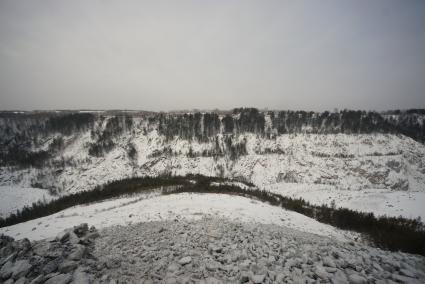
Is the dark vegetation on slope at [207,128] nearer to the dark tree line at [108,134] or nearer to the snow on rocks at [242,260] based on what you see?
the dark tree line at [108,134]

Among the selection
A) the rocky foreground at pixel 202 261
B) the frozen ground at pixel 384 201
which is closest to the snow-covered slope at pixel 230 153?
the frozen ground at pixel 384 201

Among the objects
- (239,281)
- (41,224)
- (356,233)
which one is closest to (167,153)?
(41,224)

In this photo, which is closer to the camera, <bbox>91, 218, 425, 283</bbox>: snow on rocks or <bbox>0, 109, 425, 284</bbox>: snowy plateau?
<bbox>91, 218, 425, 283</bbox>: snow on rocks

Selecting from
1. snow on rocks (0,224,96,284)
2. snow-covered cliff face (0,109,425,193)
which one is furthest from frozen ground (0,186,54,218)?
snow on rocks (0,224,96,284)

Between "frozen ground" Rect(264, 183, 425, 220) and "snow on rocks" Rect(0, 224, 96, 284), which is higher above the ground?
"snow on rocks" Rect(0, 224, 96, 284)

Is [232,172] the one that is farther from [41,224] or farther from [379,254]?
[379,254]

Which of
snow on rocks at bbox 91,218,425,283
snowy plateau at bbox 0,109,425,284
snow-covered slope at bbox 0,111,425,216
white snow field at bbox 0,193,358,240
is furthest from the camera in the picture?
snow-covered slope at bbox 0,111,425,216

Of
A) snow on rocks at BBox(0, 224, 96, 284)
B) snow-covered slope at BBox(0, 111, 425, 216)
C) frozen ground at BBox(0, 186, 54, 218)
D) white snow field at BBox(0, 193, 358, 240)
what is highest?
snow on rocks at BBox(0, 224, 96, 284)

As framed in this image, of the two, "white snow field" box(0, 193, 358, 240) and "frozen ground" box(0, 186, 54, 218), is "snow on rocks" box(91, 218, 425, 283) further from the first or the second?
"frozen ground" box(0, 186, 54, 218)
